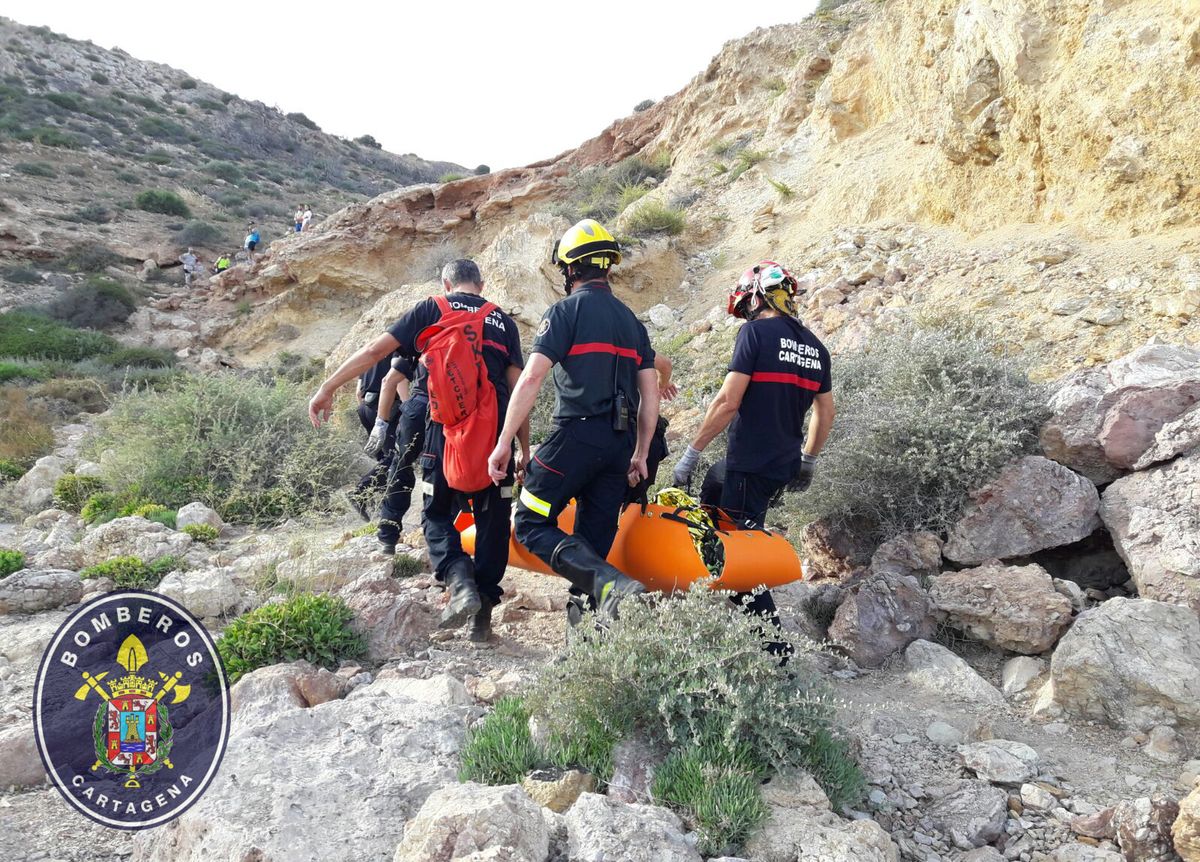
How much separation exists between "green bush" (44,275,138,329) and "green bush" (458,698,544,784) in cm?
1969

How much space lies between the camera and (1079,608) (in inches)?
136

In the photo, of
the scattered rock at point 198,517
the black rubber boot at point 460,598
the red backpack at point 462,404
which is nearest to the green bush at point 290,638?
the black rubber boot at point 460,598

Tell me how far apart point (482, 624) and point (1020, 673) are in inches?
96.6

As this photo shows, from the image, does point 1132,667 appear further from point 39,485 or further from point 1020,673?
point 39,485

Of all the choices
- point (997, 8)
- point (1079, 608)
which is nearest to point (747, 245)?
point (997, 8)

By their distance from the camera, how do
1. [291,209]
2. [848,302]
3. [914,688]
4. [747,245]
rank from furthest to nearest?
[291,209], [747,245], [848,302], [914,688]

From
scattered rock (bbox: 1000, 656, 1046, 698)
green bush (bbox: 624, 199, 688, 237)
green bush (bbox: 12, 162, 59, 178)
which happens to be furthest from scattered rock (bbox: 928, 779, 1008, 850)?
green bush (bbox: 12, 162, 59, 178)

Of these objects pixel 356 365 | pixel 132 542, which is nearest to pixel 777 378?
pixel 356 365

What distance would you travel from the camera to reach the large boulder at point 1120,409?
3.84m

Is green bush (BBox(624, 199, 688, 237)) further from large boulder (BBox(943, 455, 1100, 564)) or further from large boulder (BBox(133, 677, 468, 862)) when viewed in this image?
large boulder (BBox(133, 677, 468, 862))

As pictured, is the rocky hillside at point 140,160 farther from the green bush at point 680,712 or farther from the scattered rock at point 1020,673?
the scattered rock at point 1020,673

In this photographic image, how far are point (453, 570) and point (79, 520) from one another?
4.95m

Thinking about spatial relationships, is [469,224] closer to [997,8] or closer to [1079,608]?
[997,8]

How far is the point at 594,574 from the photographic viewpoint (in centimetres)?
293
